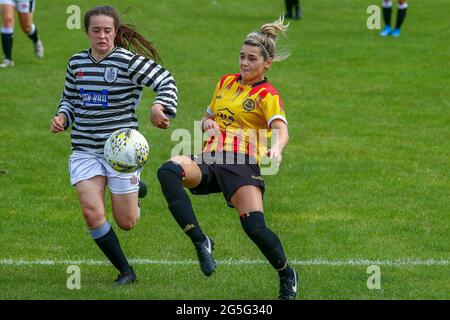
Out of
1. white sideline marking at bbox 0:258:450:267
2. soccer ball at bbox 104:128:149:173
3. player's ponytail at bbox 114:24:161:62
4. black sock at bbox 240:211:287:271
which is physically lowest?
white sideline marking at bbox 0:258:450:267

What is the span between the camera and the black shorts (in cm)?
768

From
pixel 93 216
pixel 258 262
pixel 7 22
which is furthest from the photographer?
pixel 7 22

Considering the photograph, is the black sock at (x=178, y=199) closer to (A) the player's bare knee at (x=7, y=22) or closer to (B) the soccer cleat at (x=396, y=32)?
(A) the player's bare knee at (x=7, y=22)

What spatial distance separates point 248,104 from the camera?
7.86 metres

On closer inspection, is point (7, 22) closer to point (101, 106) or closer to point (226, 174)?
point (101, 106)

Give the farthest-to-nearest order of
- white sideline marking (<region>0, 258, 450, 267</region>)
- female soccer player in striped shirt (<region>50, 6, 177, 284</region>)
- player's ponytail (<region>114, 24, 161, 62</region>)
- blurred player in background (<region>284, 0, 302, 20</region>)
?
blurred player in background (<region>284, 0, 302, 20</region>), white sideline marking (<region>0, 258, 450, 267</region>), player's ponytail (<region>114, 24, 161, 62</region>), female soccer player in striped shirt (<region>50, 6, 177, 284</region>)

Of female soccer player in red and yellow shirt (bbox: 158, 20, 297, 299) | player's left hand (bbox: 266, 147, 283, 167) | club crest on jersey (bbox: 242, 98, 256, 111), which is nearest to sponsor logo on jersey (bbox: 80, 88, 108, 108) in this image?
female soccer player in red and yellow shirt (bbox: 158, 20, 297, 299)

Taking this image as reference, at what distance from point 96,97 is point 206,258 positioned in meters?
1.56

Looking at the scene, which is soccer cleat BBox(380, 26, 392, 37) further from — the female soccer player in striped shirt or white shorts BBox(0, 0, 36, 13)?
the female soccer player in striped shirt

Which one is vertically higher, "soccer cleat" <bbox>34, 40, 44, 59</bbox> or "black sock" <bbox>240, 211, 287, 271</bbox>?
"soccer cleat" <bbox>34, 40, 44, 59</bbox>

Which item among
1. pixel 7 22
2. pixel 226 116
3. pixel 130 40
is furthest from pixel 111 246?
pixel 7 22
